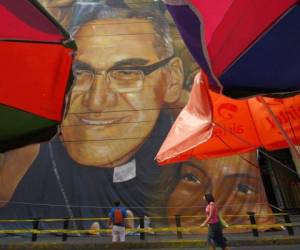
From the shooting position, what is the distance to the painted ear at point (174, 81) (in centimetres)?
1130

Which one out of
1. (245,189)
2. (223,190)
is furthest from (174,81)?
(245,189)

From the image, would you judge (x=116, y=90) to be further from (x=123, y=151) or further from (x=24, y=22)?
(x=24, y=22)

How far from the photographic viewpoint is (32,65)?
7.41ft

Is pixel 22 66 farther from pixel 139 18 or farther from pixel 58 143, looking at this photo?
pixel 139 18

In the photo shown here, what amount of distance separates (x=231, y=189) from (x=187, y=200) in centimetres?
124

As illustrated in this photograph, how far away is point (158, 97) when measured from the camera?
1133cm

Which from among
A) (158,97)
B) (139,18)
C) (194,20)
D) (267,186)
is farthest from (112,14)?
(194,20)

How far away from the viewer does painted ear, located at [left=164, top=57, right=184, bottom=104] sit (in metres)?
11.3

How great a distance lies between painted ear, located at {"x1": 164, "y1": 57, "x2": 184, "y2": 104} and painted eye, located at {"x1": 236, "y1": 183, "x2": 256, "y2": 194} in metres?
3.25

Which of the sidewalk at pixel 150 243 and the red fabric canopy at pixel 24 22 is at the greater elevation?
the red fabric canopy at pixel 24 22

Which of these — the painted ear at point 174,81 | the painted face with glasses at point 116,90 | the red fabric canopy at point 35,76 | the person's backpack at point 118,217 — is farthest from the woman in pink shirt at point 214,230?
the red fabric canopy at point 35,76

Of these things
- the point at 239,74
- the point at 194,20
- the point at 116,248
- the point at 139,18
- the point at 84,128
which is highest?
the point at 139,18

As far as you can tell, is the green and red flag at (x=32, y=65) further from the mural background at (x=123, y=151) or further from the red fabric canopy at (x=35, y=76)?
the mural background at (x=123, y=151)

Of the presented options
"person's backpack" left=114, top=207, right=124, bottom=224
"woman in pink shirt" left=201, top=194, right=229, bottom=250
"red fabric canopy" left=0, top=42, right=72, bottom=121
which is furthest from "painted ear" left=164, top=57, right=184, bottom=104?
"red fabric canopy" left=0, top=42, right=72, bottom=121
